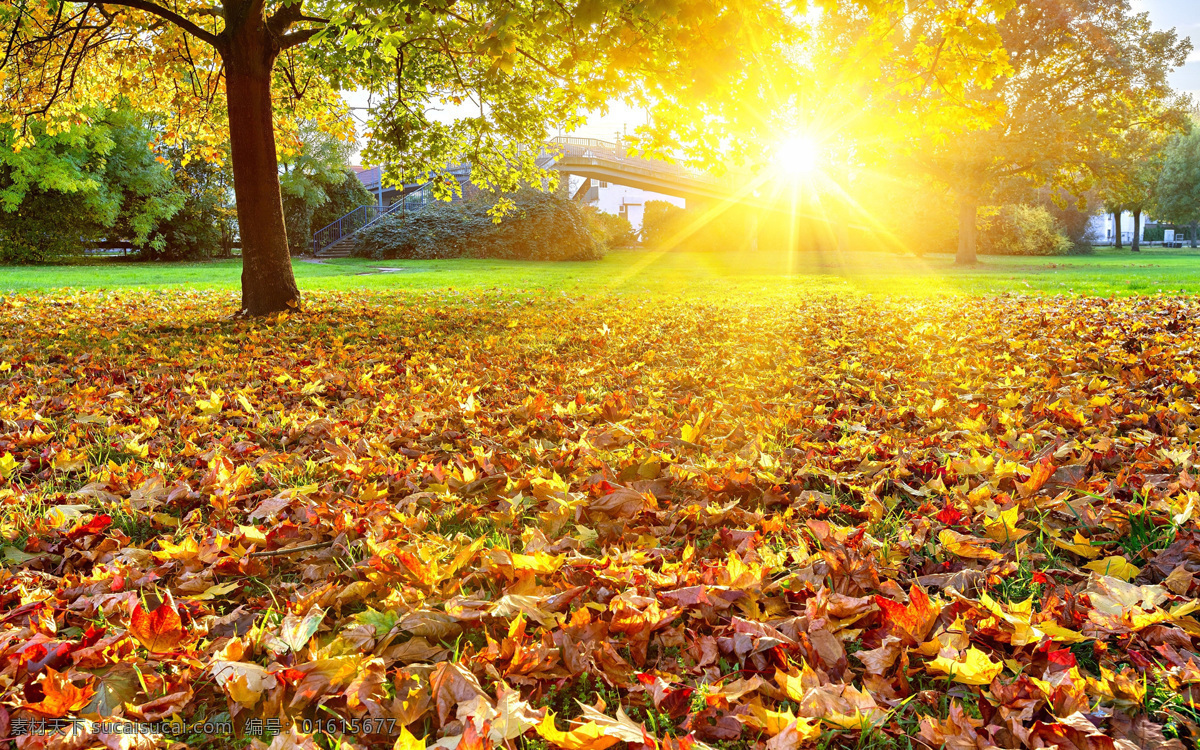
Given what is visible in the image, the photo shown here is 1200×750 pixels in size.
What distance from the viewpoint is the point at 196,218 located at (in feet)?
92.5

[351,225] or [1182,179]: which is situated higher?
[1182,179]

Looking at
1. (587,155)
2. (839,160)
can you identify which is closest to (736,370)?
(839,160)

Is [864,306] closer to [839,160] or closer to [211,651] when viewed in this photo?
[211,651]

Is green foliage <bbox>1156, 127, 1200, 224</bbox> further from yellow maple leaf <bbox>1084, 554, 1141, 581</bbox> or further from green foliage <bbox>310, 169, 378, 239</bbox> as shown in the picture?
yellow maple leaf <bbox>1084, 554, 1141, 581</bbox>

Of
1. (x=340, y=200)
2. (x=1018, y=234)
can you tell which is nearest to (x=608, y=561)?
(x=340, y=200)

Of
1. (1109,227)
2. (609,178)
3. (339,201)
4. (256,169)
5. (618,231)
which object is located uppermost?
(1109,227)

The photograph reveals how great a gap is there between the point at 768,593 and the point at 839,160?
26620 mm

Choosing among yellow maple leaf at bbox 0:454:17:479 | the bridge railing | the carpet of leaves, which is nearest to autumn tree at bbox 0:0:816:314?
the carpet of leaves

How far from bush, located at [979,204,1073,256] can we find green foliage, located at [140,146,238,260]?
39214 millimetres

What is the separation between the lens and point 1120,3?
23.2 metres

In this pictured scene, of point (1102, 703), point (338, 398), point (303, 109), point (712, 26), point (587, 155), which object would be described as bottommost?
point (1102, 703)

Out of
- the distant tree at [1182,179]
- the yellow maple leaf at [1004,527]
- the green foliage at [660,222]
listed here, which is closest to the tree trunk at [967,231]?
the green foliage at [660,222]

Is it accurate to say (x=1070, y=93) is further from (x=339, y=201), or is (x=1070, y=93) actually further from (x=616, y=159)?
(x=339, y=201)

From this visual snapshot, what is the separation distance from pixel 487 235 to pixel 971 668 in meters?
28.5
